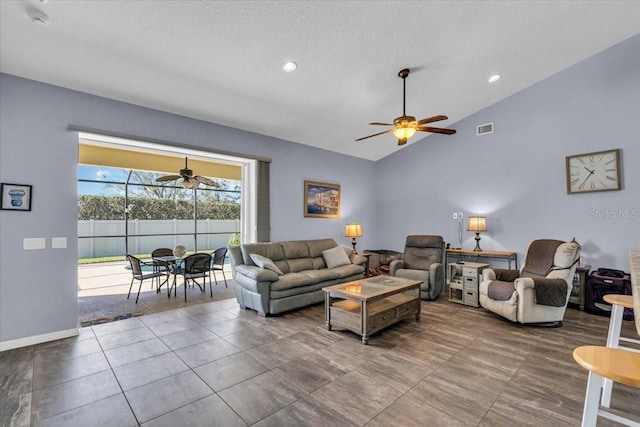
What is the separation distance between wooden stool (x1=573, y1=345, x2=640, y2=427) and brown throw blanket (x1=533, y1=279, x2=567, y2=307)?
2.50 m

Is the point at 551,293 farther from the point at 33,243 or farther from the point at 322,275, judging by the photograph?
the point at 33,243

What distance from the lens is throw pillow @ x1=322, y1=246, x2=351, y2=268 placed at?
5.22m

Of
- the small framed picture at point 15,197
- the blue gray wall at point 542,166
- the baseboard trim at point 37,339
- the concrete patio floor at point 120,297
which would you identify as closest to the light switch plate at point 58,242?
the small framed picture at point 15,197

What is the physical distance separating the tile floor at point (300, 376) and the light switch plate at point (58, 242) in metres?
1.05

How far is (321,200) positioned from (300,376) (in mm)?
4011

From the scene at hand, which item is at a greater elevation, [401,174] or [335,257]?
[401,174]

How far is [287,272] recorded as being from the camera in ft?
15.5

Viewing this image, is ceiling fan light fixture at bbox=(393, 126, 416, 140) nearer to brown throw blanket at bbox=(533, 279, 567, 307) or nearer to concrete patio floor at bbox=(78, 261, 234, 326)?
brown throw blanket at bbox=(533, 279, 567, 307)

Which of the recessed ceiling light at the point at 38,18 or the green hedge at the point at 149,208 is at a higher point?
the recessed ceiling light at the point at 38,18

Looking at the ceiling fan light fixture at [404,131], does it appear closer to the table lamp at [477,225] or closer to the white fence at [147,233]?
the table lamp at [477,225]

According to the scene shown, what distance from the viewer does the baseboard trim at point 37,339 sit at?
3.02m

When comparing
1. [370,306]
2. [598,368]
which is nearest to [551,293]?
[370,306]

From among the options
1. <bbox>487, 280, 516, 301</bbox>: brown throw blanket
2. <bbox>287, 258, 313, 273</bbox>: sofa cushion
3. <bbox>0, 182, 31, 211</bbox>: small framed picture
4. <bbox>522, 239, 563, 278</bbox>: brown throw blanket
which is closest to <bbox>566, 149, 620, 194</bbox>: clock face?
<bbox>522, 239, 563, 278</bbox>: brown throw blanket

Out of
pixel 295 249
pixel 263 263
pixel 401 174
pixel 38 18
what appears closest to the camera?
pixel 38 18
